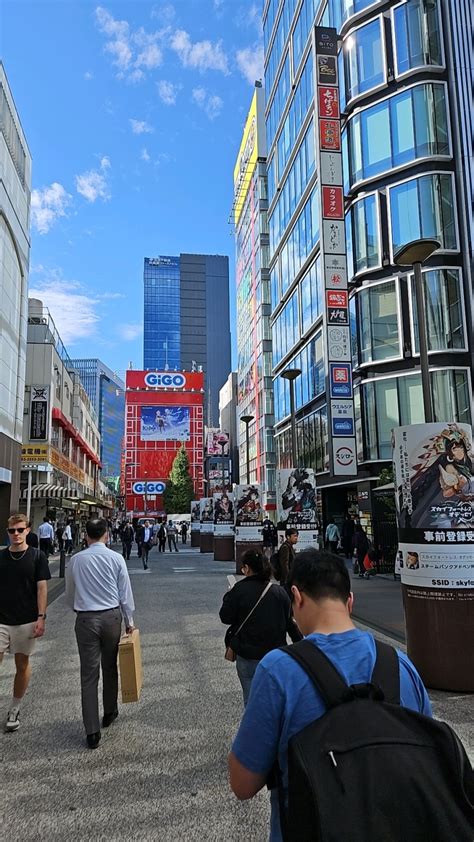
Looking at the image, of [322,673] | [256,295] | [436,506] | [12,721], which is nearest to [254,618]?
[12,721]

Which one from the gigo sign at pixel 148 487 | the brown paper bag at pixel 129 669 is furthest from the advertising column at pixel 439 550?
the gigo sign at pixel 148 487

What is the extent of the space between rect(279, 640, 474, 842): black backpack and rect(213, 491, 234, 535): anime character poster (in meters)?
26.2

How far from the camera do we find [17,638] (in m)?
5.49

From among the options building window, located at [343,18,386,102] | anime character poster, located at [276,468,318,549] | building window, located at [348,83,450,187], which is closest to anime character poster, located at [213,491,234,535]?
anime character poster, located at [276,468,318,549]

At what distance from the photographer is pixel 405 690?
179 centimetres

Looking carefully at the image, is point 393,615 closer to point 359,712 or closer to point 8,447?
point 359,712

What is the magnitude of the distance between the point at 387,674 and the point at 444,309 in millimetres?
26290

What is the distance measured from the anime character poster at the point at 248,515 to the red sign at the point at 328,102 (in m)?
15.1

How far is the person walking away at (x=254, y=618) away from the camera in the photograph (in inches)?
172

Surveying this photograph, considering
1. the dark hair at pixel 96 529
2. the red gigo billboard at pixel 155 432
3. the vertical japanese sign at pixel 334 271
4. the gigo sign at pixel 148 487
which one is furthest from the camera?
the red gigo billboard at pixel 155 432

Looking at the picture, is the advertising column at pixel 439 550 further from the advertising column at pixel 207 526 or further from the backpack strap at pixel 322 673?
the advertising column at pixel 207 526

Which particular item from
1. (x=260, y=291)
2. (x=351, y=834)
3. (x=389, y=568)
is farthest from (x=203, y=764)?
(x=260, y=291)

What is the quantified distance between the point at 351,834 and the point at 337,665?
41cm

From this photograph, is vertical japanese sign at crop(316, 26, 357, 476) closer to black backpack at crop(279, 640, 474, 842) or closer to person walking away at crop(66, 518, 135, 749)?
person walking away at crop(66, 518, 135, 749)
